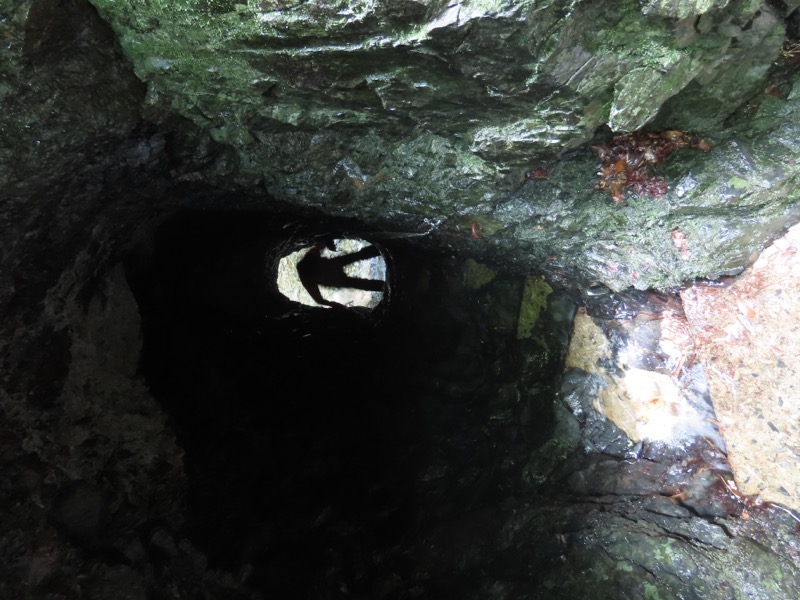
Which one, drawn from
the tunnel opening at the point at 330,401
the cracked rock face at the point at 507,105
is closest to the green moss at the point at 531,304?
the tunnel opening at the point at 330,401

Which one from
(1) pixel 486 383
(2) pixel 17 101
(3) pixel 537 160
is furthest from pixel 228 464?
(3) pixel 537 160

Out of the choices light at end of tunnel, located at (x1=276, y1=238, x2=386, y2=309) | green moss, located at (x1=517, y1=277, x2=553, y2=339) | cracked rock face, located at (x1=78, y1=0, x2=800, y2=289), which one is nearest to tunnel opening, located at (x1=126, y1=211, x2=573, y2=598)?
green moss, located at (x1=517, y1=277, x2=553, y2=339)

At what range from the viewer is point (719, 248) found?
2178 mm

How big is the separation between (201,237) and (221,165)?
1129 mm

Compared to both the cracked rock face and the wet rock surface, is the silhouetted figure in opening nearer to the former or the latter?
the wet rock surface

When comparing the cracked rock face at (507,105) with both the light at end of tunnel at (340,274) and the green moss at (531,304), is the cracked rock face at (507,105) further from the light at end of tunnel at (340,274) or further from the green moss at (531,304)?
the light at end of tunnel at (340,274)

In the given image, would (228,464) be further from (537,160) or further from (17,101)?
(537,160)

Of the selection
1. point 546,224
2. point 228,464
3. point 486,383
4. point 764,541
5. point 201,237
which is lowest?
point 228,464

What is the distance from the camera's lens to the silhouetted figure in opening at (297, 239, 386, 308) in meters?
5.34

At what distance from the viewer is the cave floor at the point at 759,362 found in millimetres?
2072

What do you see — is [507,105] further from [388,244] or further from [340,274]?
[340,274]

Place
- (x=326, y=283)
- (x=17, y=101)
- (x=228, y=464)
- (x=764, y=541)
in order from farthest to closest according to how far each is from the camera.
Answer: (x=326, y=283), (x=228, y=464), (x=764, y=541), (x=17, y=101)

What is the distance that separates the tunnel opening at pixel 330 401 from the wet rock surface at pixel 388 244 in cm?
2

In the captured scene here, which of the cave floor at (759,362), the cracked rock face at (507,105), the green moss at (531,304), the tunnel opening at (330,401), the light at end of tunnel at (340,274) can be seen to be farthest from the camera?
the light at end of tunnel at (340,274)
